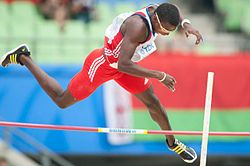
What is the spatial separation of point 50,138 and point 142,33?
466cm

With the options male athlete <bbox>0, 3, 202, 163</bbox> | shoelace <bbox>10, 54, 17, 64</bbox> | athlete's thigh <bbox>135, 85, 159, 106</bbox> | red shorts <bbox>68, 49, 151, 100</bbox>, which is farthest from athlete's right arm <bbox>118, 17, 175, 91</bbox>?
shoelace <bbox>10, 54, 17, 64</bbox>

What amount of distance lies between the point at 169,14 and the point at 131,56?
59 centimetres

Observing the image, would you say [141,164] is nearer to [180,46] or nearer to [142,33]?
[180,46]

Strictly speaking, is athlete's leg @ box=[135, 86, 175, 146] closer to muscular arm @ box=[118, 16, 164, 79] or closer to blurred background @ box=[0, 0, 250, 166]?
muscular arm @ box=[118, 16, 164, 79]

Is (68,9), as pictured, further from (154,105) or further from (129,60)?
(129,60)

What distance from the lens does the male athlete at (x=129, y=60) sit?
307 inches

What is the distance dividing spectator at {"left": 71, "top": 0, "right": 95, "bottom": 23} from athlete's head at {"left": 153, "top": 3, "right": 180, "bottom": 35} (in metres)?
6.21

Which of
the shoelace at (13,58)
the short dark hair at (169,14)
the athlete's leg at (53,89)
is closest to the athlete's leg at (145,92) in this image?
the athlete's leg at (53,89)

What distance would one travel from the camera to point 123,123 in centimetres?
1218

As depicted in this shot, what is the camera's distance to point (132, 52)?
780 centimetres

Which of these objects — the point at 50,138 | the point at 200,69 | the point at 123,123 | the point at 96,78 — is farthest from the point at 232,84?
the point at 96,78

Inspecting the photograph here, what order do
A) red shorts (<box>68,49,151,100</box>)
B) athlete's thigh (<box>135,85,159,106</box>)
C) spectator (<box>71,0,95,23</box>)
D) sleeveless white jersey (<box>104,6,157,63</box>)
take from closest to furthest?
1. sleeveless white jersey (<box>104,6,157,63</box>)
2. red shorts (<box>68,49,151,100</box>)
3. athlete's thigh (<box>135,85,159,106</box>)
4. spectator (<box>71,0,95,23</box>)

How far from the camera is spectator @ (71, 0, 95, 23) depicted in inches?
551

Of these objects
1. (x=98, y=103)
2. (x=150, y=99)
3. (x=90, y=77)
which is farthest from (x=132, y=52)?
(x=98, y=103)
